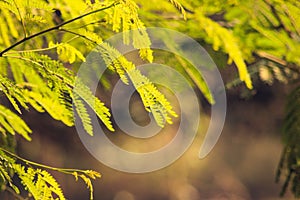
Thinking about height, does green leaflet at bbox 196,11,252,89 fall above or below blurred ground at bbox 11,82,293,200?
above

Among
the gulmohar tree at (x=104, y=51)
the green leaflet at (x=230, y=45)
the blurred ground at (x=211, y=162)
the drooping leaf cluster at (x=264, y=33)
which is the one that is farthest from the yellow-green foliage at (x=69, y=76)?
the blurred ground at (x=211, y=162)

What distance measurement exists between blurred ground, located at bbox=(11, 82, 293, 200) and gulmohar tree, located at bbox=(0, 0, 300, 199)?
634 cm

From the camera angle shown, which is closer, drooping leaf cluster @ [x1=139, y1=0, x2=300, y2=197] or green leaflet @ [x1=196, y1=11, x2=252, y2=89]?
green leaflet @ [x1=196, y1=11, x2=252, y2=89]

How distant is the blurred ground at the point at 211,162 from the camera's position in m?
8.95

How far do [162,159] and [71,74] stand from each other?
7882 millimetres

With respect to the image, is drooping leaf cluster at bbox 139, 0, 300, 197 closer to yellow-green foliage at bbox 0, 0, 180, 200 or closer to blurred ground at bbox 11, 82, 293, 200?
yellow-green foliage at bbox 0, 0, 180, 200

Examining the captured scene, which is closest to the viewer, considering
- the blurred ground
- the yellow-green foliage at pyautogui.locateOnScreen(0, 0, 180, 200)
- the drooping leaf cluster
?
the yellow-green foliage at pyautogui.locateOnScreen(0, 0, 180, 200)

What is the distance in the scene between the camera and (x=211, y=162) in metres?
9.65

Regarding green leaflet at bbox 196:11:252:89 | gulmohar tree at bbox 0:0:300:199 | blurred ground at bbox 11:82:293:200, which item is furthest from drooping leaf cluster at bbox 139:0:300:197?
blurred ground at bbox 11:82:293:200

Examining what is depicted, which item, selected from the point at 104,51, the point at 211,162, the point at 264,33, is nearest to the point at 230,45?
the point at 104,51

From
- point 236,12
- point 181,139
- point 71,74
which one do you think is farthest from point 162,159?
point 71,74

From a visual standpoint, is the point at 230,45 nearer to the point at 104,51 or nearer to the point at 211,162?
the point at 104,51

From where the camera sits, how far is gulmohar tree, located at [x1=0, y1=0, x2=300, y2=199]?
51.6 inches

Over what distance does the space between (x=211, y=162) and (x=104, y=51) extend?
331 inches
